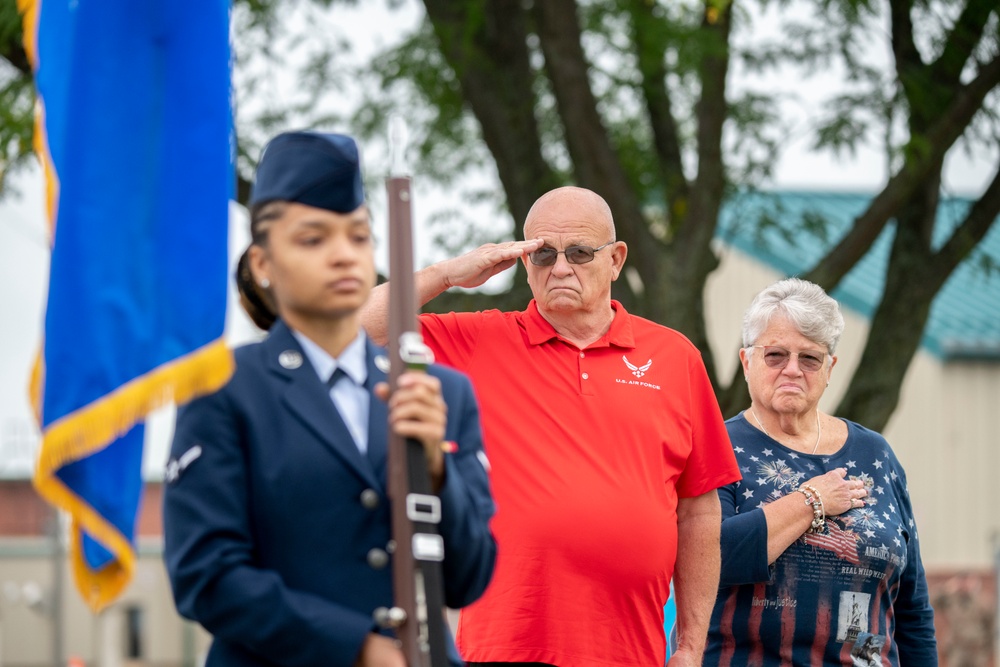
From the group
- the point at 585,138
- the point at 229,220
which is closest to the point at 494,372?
the point at 229,220

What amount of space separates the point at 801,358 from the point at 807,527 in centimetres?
54

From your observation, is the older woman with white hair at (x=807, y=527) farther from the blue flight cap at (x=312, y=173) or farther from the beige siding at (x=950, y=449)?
the beige siding at (x=950, y=449)

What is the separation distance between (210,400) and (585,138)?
5.67 metres

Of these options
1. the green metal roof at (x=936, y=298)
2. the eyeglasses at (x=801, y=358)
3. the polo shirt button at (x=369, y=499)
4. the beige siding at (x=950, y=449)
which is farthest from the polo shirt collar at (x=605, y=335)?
the beige siding at (x=950, y=449)

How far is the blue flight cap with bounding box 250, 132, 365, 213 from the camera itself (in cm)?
270

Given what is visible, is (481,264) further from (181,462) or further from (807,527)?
(181,462)

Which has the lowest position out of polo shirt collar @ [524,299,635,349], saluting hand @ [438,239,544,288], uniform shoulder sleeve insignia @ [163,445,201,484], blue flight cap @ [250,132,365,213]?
uniform shoulder sleeve insignia @ [163,445,201,484]

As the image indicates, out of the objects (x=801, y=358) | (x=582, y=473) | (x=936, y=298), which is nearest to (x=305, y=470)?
(x=582, y=473)

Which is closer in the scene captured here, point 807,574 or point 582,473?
point 582,473

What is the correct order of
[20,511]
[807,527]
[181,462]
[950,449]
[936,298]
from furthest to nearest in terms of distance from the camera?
[20,511], [950,449], [936,298], [807,527], [181,462]

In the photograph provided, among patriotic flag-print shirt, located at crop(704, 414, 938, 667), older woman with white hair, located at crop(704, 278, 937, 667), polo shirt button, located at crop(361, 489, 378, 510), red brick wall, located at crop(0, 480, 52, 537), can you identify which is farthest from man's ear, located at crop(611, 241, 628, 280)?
red brick wall, located at crop(0, 480, 52, 537)

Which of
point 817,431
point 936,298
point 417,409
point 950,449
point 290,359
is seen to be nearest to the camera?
point 417,409

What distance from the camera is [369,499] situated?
268 cm

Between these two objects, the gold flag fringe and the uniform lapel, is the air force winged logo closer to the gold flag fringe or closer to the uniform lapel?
the uniform lapel
